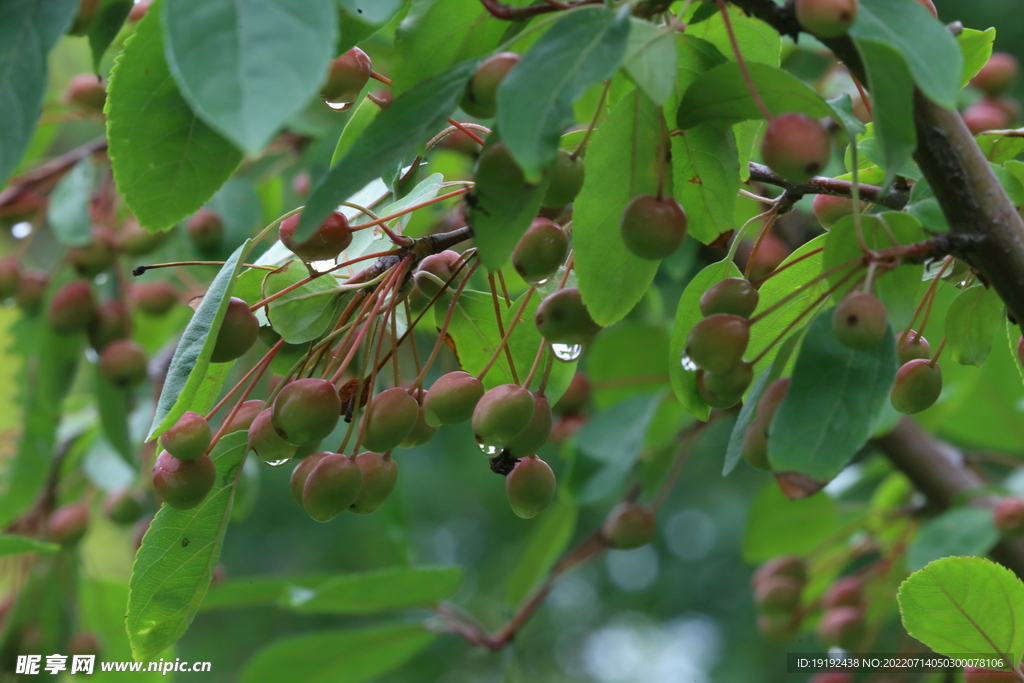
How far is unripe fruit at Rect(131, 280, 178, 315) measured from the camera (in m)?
1.65

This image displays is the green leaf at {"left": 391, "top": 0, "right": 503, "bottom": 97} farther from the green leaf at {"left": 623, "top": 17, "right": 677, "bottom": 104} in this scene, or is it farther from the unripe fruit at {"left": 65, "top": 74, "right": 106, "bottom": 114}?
the unripe fruit at {"left": 65, "top": 74, "right": 106, "bottom": 114}

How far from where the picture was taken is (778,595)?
1473mm

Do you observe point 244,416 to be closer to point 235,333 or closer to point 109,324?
point 235,333

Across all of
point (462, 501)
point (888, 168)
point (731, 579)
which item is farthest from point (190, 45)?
point (462, 501)

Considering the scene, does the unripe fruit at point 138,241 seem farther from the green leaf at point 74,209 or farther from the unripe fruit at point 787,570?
the unripe fruit at point 787,570

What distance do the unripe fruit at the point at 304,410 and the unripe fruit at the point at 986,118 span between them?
123 cm

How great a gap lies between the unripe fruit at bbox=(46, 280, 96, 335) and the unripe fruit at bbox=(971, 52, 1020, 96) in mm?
1696

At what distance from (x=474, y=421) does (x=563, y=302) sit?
0.11m

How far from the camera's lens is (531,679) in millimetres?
4590

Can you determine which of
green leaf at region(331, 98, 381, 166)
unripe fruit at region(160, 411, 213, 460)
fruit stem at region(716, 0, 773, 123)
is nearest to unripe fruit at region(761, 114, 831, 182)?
fruit stem at region(716, 0, 773, 123)

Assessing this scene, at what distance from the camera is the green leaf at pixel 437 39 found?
602 mm

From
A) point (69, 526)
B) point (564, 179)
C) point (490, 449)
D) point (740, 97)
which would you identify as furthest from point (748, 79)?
point (69, 526)

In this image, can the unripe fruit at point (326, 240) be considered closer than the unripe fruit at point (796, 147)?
No

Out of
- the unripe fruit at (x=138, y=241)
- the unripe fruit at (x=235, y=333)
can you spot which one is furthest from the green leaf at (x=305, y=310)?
the unripe fruit at (x=138, y=241)
